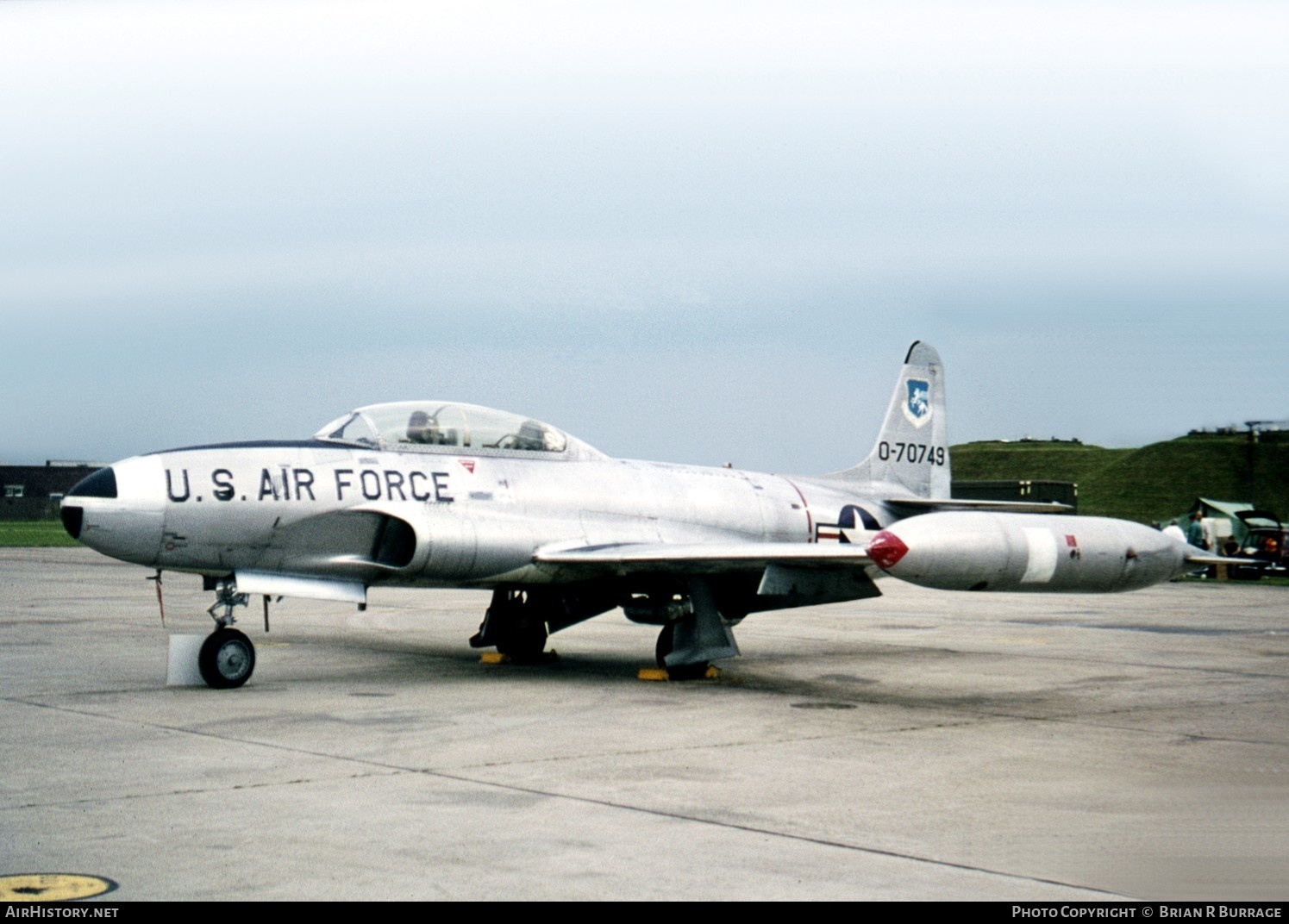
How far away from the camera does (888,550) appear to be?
11141mm

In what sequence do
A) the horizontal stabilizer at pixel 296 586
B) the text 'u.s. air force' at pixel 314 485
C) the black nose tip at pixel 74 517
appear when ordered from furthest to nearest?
the horizontal stabilizer at pixel 296 586, the text 'u.s. air force' at pixel 314 485, the black nose tip at pixel 74 517

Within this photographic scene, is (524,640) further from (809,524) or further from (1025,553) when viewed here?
(1025,553)

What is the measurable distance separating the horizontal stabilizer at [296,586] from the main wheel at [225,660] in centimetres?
45

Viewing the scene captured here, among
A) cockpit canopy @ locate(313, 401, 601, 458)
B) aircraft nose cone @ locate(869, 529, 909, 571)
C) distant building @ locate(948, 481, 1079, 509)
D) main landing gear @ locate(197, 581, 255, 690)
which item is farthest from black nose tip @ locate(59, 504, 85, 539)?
distant building @ locate(948, 481, 1079, 509)

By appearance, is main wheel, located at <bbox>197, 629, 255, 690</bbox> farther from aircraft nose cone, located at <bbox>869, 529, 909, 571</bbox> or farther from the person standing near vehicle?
the person standing near vehicle

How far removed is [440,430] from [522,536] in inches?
55.2

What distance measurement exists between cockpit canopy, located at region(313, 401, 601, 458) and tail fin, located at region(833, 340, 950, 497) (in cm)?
526

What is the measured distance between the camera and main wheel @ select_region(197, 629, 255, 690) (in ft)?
40.5

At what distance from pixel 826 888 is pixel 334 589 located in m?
7.98

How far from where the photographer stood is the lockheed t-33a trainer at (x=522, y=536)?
11.9 metres

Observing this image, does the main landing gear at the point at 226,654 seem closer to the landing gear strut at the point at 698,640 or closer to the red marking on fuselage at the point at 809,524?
the landing gear strut at the point at 698,640

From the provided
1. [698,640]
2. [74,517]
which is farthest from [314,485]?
[698,640]

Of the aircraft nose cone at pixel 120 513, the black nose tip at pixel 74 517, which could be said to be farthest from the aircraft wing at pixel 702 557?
the black nose tip at pixel 74 517

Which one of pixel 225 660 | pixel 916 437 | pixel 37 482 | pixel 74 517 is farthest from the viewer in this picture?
pixel 37 482
